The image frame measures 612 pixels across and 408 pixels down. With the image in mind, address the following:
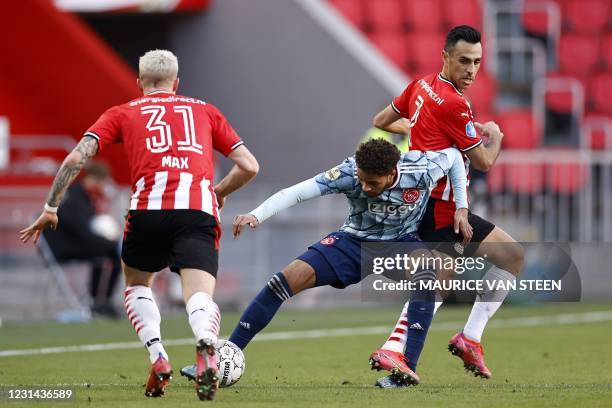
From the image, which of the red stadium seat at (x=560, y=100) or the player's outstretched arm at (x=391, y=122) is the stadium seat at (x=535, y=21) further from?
the player's outstretched arm at (x=391, y=122)

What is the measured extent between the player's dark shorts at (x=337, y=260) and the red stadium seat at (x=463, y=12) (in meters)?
13.0

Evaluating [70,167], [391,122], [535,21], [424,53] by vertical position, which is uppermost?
[535,21]

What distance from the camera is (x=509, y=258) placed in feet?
25.9

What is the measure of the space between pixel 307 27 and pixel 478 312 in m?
10.4

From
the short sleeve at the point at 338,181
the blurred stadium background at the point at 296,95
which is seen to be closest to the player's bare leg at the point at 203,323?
the short sleeve at the point at 338,181

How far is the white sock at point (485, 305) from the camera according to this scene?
780 centimetres

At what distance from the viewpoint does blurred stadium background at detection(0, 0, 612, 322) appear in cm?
1588

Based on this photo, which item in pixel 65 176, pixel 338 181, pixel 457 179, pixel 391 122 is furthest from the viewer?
pixel 391 122

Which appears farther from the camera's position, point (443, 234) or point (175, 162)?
point (443, 234)

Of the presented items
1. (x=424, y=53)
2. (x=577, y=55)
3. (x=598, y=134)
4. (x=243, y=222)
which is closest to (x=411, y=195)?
(x=243, y=222)

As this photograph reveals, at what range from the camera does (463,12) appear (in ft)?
65.5

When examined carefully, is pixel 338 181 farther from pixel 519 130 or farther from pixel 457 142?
pixel 519 130

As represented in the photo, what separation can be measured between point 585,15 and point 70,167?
51.6ft

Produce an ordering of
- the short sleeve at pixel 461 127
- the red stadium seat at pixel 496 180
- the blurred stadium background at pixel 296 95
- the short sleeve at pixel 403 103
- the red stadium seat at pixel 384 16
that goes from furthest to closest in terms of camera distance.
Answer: the red stadium seat at pixel 384 16 → the red stadium seat at pixel 496 180 → the blurred stadium background at pixel 296 95 → the short sleeve at pixel 403 103 → the short sleeve at pixel 461 127
